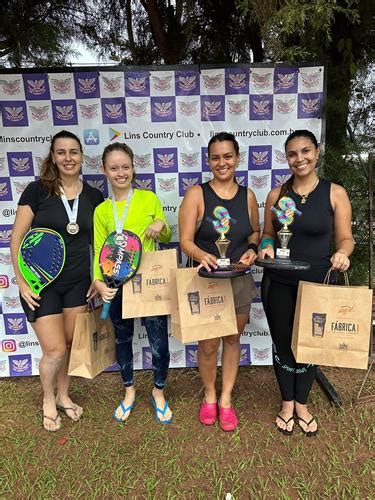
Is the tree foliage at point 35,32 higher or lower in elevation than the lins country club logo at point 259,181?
higher

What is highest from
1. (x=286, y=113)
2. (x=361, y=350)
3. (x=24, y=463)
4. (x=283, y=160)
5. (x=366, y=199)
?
(x=286, y=113)

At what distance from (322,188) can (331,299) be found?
2.03 feet

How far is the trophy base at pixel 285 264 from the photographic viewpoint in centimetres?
192

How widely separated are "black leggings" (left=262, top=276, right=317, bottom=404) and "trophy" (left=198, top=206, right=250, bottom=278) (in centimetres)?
29

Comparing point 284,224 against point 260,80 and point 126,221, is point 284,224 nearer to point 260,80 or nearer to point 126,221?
point 126,221

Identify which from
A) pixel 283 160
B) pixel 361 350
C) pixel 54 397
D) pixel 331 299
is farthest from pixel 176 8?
pixel 54 397

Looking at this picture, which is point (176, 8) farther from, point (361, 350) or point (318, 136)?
point (361, 350)

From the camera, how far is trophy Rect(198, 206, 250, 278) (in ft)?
6.60

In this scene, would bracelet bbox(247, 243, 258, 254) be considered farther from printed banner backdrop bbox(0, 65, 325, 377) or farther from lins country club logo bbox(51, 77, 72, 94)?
lins country club logo bbox(51, 77, 72, 94)

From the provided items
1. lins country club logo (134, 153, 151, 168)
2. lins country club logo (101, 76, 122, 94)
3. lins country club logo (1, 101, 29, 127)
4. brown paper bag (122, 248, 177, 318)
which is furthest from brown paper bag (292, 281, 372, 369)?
lins country club logo (1, 101, 29, 127)

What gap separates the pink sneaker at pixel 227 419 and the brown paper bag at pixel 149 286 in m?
0.88

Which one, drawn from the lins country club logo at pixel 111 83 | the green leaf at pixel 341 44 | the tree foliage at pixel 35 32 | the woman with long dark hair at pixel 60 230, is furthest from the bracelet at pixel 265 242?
the tree foliage at pixel 35 32

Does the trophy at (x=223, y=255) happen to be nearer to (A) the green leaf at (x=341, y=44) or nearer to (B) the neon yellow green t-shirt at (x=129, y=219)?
(B) the neon yellow green t-shirt at (x=129, y=219)

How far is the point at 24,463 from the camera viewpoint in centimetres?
230
